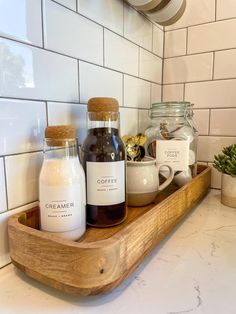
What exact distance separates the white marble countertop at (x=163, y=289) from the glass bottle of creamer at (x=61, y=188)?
88 mm

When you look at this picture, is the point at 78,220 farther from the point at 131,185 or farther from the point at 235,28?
the point at 235,28

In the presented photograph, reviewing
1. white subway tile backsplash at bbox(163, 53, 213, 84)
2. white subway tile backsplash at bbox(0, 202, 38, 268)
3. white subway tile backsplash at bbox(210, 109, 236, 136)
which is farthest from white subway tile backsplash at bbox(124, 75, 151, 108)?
white subway tile backsplash at bbox(0, 202, 38, 268)

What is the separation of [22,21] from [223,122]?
24.7 inches

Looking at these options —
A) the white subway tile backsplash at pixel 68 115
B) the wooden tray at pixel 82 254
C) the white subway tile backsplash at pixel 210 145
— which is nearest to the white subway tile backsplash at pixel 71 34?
the white subway tile backsplash at pixel 68 115

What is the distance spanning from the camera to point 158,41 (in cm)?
85

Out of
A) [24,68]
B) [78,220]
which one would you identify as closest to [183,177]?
[78,220]

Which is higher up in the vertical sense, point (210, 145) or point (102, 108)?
point (102, 108)

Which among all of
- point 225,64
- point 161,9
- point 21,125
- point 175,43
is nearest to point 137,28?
point 161,9

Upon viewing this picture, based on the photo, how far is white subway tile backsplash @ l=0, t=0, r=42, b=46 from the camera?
15.7 inches

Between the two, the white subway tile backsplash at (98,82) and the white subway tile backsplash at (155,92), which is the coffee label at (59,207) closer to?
the white subway tile backsplash at (98,82)

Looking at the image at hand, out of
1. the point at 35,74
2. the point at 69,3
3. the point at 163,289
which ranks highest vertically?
the point at 69,3

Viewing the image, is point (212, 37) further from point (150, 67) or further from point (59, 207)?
point (59, 207)

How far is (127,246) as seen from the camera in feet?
1.17

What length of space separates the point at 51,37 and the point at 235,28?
567 mm
